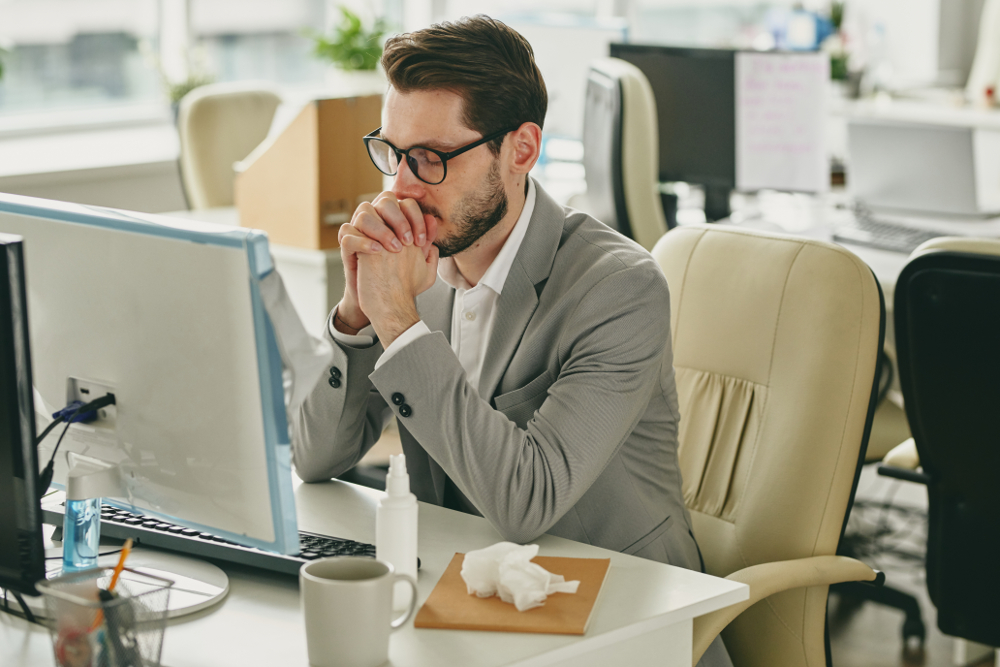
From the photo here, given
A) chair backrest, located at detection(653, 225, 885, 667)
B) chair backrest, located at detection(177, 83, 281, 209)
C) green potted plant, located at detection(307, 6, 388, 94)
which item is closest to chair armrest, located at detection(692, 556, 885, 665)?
chair backrest, located at detection(653, 225, 885, 667)

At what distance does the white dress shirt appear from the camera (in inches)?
55.7

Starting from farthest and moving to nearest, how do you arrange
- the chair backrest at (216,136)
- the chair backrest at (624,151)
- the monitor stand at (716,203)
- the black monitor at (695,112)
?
the chair backrest at (216,136)
the monitor stand at (716,203)
the black monitor at (695,112)
the chair backrest at (624,151)

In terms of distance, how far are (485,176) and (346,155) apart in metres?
1.51

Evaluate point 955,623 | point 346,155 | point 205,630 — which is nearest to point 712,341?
point 955,623

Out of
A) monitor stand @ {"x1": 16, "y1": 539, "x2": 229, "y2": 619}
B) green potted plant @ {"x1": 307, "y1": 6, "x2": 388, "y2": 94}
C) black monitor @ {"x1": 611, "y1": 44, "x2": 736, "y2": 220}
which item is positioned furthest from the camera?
green potted plant @ {"x1": 307, "y1": 6, "x2": 388, "y2": 94}

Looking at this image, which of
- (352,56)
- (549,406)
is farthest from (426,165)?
(352,56)

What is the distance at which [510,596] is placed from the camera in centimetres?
103

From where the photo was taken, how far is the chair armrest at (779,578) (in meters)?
1.24

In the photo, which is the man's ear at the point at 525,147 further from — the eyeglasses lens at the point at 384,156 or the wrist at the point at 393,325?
the wrist at the point at 393,325

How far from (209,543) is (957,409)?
43.1 inches

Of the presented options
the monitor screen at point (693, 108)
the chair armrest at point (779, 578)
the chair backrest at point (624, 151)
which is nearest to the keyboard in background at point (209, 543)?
the chair armrest at point (779, 578)

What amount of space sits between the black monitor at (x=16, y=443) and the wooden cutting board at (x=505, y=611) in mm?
358

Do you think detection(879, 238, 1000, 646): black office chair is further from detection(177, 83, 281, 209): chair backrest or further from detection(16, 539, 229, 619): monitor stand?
detection(177, 83, 281, 209): chair backrest

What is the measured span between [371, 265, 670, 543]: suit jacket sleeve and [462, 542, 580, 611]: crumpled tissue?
0.12 metres
